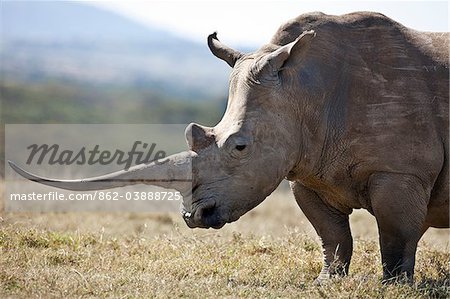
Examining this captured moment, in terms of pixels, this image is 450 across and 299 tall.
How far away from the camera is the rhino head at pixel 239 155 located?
30.0ft

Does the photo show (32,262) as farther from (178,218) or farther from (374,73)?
(178,218)

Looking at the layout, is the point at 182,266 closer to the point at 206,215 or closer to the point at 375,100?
the point at 206,215

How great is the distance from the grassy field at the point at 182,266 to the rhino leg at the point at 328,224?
236 millimetres

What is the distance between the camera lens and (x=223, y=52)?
1029 cm

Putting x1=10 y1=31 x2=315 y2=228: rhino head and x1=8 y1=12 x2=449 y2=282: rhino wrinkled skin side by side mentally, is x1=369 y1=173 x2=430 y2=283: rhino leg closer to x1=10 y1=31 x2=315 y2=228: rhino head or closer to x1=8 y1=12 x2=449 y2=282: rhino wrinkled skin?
x1=8 y1=12 x2=449 y2=282: rhino wrinkled skin

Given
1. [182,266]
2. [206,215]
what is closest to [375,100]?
[206,215]

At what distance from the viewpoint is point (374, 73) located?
987cm

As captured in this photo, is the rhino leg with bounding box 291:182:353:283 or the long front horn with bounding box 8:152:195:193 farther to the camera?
the rhino leg with bounding box 291:182:353:283

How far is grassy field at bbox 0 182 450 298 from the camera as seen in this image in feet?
29.8

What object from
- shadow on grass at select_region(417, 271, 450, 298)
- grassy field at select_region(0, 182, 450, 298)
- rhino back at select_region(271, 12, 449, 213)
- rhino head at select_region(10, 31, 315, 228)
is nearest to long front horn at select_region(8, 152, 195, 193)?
rhino head at select_region(10, 31, 315, 228)

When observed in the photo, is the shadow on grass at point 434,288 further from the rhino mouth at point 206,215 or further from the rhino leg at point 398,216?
the rhino mouth at point 206,215

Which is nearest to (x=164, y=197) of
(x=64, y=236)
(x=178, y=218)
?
(x=178, y=218)

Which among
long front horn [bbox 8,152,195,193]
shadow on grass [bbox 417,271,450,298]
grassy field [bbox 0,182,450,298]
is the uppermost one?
long front horn [bbox 8,152,195,193]

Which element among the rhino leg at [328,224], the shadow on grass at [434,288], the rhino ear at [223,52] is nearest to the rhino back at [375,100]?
the rhino ear at [223,52]
